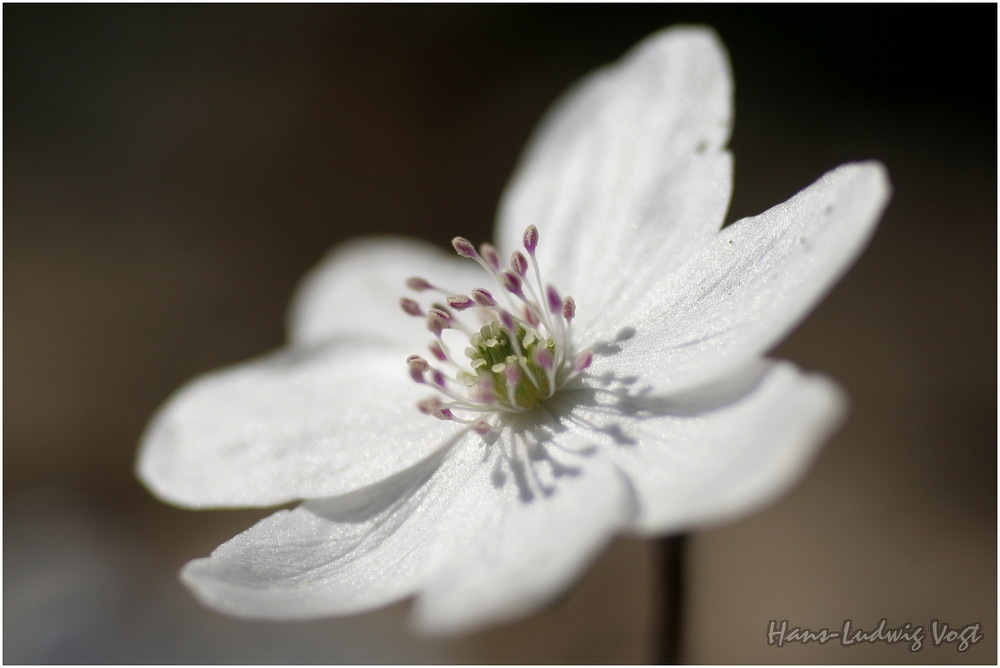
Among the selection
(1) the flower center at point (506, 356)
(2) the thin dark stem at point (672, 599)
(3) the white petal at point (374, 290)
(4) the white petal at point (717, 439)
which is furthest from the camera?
Answer: (3) the white petal at point (374, 290)

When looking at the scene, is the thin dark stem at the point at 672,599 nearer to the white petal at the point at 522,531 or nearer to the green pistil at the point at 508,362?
the white petal at the point at 522,531

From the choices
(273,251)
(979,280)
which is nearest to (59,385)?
(273,251)

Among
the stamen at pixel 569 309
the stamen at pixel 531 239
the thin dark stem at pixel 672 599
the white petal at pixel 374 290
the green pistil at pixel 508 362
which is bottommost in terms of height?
the thin dark stem at pixel 672 599

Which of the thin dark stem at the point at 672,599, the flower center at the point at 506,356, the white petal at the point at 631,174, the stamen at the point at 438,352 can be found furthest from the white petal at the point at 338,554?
the white petal at the point at 631,174

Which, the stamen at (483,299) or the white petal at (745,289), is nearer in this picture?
the white petal at (745,289)

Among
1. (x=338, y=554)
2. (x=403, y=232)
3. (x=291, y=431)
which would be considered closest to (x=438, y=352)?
(x=291, y=431)

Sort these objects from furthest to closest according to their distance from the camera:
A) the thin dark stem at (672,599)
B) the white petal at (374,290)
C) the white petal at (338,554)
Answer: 1. the white petal at (374,290)
2. the thin dark stem at (672,599)
3. the white petal at (338,554)

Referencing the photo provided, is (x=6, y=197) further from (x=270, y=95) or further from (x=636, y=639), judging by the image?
(x=636, y=639)
